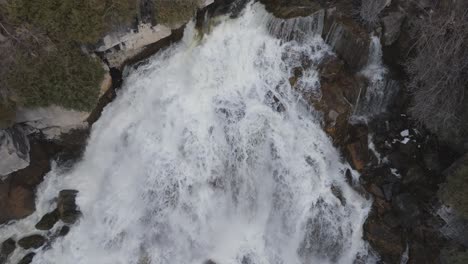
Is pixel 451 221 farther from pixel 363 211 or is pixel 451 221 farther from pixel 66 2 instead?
pixel 66 2

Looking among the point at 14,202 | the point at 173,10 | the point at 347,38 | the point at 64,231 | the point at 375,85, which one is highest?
the point at 173,10

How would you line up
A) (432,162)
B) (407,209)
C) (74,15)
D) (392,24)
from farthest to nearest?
(392,24), (432,162), (407,209), (74,15)

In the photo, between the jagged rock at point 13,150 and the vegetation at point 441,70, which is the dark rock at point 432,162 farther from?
the jagged rock at point 13,150

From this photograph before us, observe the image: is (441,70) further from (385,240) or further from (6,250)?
(6,250)

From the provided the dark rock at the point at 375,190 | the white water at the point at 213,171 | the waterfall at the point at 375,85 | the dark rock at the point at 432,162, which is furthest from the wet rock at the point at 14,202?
the dark rock at the point at 432,162

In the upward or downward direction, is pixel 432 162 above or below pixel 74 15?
below

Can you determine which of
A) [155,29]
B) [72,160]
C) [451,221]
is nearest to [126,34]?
[155,29]

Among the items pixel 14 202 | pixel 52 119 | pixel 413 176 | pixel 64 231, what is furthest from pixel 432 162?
pixel 14 202

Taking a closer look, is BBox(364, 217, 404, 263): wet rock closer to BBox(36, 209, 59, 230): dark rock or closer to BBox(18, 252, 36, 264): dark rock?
BBox(36, 209, 59, 230): dark rock
